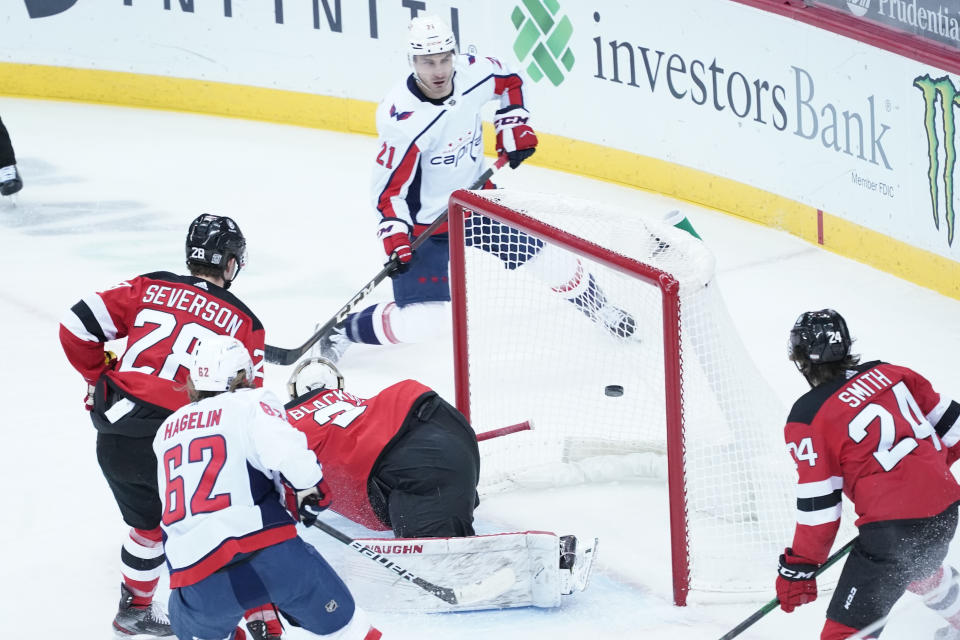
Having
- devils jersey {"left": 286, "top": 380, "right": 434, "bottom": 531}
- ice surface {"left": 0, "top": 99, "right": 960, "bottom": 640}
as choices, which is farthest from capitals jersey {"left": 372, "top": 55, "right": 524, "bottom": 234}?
devils jersey {"left": 286, "top": 380, "right": 434, "bottom": 531}

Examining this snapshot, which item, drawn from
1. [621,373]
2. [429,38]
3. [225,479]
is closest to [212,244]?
[225,479]

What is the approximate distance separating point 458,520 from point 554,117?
11.9 ft

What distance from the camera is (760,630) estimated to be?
307cm

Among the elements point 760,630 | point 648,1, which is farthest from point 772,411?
point 648,1

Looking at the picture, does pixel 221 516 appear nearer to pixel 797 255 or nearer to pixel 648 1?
pixel 797 255

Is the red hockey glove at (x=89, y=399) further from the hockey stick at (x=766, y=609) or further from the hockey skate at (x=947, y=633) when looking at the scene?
the hockey skate at (x=947, y=633)

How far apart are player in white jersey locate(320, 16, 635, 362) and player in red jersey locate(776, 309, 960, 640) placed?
5.37 ft

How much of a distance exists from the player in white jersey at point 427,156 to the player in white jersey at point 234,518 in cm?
161

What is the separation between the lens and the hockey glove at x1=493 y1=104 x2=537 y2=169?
15.2ft

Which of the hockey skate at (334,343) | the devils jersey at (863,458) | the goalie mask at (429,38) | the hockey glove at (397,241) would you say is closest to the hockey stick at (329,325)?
the hockey skate at (334,343)

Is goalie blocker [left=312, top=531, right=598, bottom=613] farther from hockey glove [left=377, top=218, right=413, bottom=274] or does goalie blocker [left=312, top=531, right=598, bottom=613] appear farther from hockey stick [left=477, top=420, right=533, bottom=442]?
hockey glove [left=377, top=218, right=413, bottom=274]

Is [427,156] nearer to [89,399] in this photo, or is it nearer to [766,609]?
[89,399]

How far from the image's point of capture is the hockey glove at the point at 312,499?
8.86 ft

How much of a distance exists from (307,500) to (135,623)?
2.44ft
